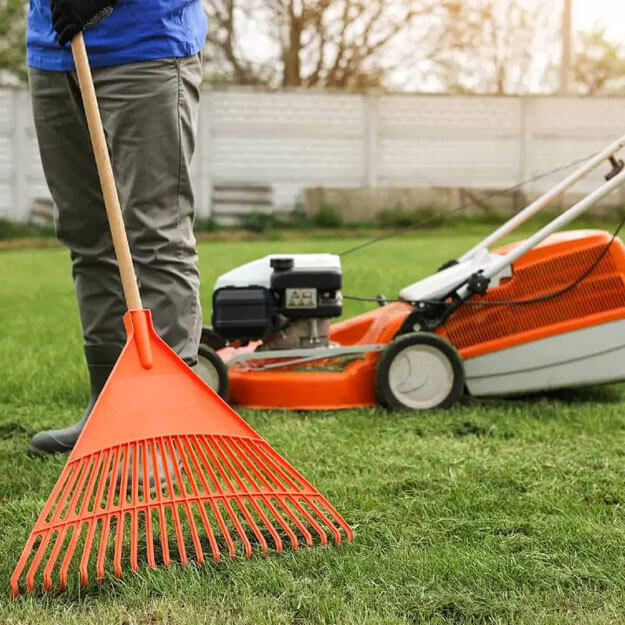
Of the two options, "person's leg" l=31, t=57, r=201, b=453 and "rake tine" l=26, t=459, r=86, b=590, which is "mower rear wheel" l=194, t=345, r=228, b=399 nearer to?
"person's leg" l=31, t=57, r=201, b=453

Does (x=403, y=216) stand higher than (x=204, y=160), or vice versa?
(x=204, y=160)

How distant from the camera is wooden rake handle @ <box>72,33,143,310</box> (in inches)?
80.7

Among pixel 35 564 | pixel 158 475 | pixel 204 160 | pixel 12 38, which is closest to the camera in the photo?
pixel 35 564

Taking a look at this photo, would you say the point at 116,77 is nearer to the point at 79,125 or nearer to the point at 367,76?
the point at 79,125

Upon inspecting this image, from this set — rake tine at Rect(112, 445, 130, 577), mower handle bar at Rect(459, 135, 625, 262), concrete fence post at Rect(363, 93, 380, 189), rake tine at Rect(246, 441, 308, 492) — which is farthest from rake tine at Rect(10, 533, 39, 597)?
concrete fence post at Rect(363, 93, 380, 189)

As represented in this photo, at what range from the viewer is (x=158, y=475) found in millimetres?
1775

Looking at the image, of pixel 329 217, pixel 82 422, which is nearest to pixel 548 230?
pixel 82 422

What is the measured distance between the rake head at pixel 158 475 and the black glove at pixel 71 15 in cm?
61

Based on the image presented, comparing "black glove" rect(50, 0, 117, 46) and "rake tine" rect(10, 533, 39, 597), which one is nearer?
"rake tine" rect(10, 533, 39, 597)

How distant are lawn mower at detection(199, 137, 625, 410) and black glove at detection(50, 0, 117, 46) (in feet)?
3.60

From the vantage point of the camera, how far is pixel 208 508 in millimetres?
2115

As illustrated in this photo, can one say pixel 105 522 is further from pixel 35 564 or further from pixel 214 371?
pixel 214 371

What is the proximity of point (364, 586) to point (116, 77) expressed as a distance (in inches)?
46.9

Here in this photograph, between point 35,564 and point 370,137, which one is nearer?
point 35,564
